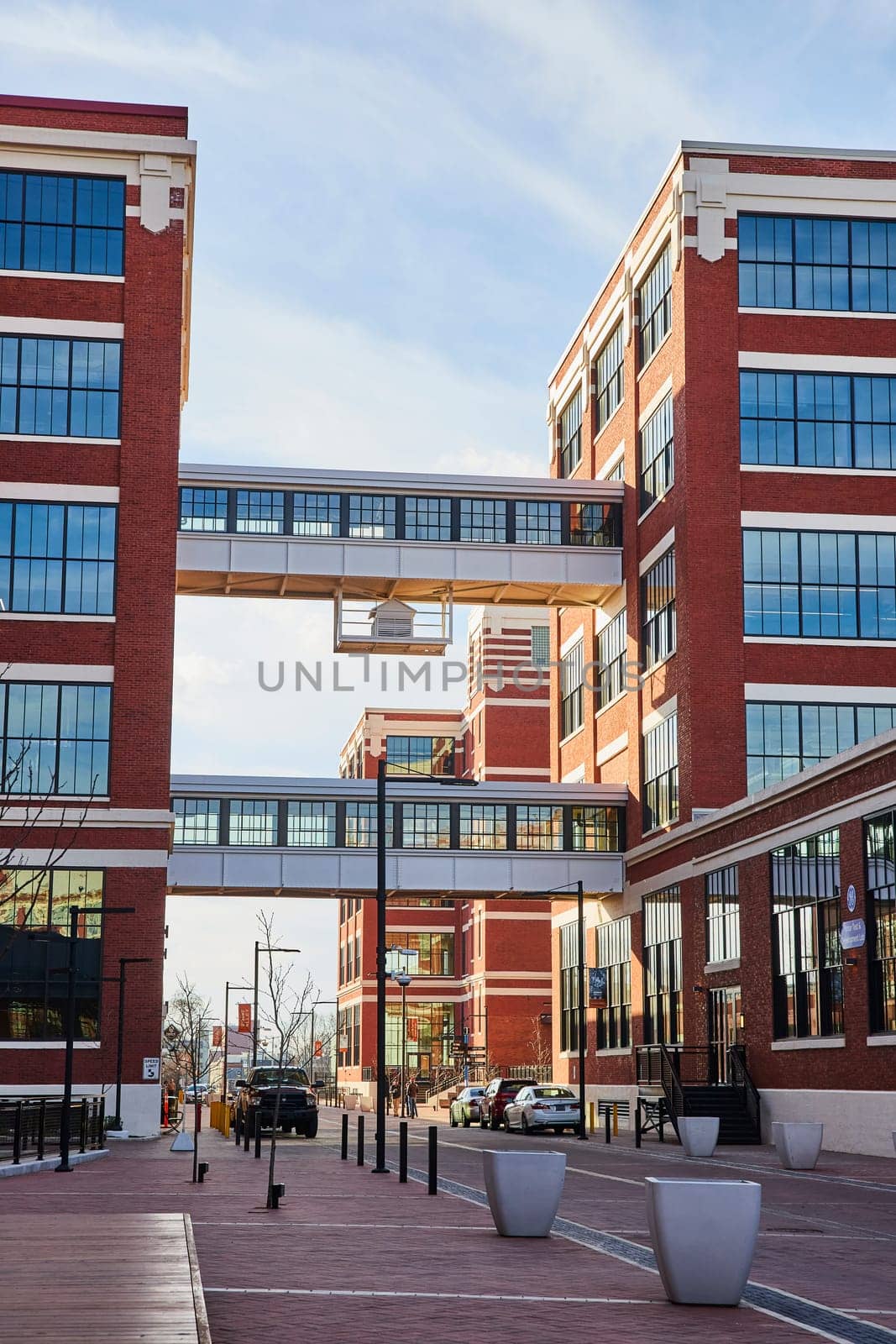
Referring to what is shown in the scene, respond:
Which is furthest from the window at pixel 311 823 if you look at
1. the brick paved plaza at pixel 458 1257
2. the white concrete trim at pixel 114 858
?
the brick paved plaza at pixel 458 1257

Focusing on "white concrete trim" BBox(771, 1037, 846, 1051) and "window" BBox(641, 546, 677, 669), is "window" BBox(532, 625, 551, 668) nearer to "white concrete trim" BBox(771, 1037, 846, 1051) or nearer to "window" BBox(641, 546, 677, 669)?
"window" BBox(641, 546, 677, 669)

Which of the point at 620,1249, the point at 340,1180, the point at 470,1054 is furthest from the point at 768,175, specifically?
the point at 470,1054

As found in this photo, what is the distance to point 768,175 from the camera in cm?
5219

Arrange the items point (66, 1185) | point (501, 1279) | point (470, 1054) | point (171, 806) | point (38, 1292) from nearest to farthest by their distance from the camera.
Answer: point (38, 1292) < point (501, 1279) < point (66, 1185) < point (171, 806) < point (470, 1054)

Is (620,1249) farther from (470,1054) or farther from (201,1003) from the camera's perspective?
(201,1003)

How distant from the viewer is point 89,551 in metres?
49.5

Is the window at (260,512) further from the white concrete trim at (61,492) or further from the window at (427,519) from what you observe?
the white concrete trim at (61,492)

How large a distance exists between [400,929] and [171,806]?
59.9 meters

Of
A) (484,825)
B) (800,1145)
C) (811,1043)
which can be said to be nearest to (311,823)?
(484,825)

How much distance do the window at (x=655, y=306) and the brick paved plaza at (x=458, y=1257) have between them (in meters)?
31.9

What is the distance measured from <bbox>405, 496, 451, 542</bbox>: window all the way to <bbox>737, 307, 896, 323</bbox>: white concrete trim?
445 inches

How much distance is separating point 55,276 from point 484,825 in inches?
867

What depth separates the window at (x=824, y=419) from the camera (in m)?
51.7

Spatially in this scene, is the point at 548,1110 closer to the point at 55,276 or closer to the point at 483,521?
the point at 483,521
